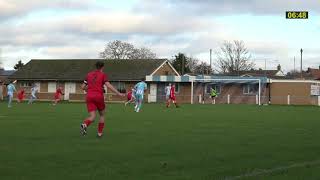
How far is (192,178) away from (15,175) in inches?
97.7

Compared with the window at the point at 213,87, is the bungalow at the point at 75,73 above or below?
above

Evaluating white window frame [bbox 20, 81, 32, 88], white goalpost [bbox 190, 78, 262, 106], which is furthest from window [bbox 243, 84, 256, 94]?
white window frame [bbox 20, 81, 32, 88]

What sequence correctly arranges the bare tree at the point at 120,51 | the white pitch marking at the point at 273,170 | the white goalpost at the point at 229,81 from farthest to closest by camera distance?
1. the bare tree at the point at 120,51
2. the white goalpost at the point at 229,81
3. the white pitch marking at the point at 273,170

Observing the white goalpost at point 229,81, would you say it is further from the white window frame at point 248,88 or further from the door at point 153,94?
the door at point 153,94

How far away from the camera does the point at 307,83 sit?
65750mm

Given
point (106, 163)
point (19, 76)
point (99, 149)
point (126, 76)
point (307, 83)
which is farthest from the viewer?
point (19, 76)

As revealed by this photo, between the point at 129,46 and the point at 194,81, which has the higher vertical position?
the point at 129,46

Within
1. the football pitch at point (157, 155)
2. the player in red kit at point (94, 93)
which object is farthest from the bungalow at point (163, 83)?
the player in red kit at point (94, 93)

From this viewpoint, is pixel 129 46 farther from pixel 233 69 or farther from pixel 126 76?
pixel 126 76

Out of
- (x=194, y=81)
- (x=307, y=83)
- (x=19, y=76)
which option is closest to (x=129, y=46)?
(x=19, y=76)

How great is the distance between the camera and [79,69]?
78.2 meters

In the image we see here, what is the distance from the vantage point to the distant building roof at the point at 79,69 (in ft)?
244

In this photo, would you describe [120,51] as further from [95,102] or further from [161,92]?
[95,102]

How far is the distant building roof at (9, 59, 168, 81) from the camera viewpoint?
74500 mm
